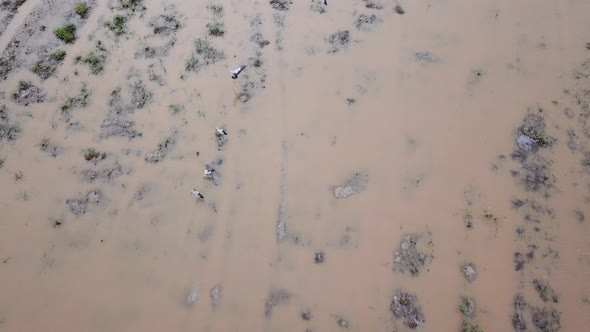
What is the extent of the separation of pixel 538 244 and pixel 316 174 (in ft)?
9.84

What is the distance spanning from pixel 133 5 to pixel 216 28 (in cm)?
186

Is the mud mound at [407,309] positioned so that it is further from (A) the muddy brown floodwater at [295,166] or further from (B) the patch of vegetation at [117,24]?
(B) the patch of vegetation at [117,24]

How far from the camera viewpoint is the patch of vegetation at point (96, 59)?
794cm

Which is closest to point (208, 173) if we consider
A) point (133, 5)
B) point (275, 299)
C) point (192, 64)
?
point (275, 299)

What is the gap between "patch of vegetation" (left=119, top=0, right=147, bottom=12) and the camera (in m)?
8.83

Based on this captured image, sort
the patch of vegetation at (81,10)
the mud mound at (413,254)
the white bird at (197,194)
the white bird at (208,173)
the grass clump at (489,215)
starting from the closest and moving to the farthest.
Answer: the mud mound at (413,254) < the grass clump at (489,215) < the white bird at (197,194) < the white bird at (208,173) < the patch of vegetation at (81,10)

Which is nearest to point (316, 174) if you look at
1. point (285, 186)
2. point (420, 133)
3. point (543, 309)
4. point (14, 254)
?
point (285, 186)

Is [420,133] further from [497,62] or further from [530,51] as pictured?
[530,51]

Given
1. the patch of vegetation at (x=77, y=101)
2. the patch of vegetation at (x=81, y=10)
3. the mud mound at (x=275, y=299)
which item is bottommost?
the mud mound at (x=275, y=299)

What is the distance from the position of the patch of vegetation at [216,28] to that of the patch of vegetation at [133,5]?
1.46 meters

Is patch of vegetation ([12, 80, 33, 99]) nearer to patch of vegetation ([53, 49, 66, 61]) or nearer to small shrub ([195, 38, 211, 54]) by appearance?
patch of vegetation ([53, 49, 66, 61])

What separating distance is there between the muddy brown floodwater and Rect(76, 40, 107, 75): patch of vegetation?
4 cm

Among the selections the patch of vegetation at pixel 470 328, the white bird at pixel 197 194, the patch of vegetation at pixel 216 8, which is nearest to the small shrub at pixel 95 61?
the patch of vegetation at pixel 216 8

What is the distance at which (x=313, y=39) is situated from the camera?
26.7ft
